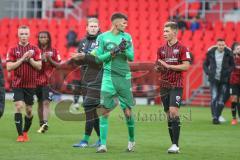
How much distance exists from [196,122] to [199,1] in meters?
12.9

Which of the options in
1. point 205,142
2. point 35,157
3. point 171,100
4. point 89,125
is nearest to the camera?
point 35,157

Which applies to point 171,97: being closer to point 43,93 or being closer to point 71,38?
→ point 43,93

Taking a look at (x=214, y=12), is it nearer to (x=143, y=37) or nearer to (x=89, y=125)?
(x=143, y=37)

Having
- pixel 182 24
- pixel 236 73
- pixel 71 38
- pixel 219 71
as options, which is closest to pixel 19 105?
pixel 219 71

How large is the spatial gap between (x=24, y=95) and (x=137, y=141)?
7.73 ft

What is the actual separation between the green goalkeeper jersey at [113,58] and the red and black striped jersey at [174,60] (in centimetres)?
73

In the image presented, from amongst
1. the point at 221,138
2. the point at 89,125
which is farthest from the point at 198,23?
the point at 89,125

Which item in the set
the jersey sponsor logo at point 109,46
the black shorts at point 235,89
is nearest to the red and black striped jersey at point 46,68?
the jersey sponsor logo at point 109,46

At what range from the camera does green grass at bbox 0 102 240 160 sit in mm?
11195

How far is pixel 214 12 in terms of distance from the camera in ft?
97.7

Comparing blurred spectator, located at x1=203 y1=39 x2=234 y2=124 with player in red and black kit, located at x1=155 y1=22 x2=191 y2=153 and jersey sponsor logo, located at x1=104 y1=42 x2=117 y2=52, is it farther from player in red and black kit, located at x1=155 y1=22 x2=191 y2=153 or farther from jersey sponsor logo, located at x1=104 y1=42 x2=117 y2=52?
jersey sponsor logo, located at x1=104 y1=42 x2=117 y2=52

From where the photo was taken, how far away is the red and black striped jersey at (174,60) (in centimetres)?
1193

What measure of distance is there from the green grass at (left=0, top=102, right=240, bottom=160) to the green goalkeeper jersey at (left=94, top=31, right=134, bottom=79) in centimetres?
134

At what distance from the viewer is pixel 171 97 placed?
1184cm
